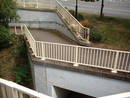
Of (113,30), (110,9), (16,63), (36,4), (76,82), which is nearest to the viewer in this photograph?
(76,82)

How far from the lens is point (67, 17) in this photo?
408 inches

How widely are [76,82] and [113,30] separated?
18.0 feet

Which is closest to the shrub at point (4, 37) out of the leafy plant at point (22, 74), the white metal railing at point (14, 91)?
the leafy plant at point (22, 74)

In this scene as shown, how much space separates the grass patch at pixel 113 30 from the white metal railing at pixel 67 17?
918 millimetres

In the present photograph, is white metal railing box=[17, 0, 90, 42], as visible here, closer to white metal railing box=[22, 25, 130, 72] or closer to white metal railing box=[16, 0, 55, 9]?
white metal railing box=[16, 0, 55, 9]

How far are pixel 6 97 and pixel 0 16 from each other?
782 cm

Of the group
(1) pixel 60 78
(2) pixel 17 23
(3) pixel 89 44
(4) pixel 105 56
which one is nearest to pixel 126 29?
(3) pixel 89 44

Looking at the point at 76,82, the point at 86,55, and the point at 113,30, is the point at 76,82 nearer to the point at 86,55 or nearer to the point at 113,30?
the point at 86,55

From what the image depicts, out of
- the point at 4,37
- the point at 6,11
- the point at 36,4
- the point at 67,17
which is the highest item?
the point at 36,4

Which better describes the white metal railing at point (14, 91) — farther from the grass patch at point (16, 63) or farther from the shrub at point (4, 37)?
the shrub at point (4, 37)

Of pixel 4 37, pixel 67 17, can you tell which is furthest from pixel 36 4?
pixel 4 37

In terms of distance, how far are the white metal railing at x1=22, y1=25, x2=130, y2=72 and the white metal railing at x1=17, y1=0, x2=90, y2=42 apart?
9.55 feet

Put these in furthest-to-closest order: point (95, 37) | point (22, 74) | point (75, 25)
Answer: point (75, 25) < point (95, 37) < point (22, 74)

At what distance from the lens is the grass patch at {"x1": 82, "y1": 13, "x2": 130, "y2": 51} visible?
8.72 metres
